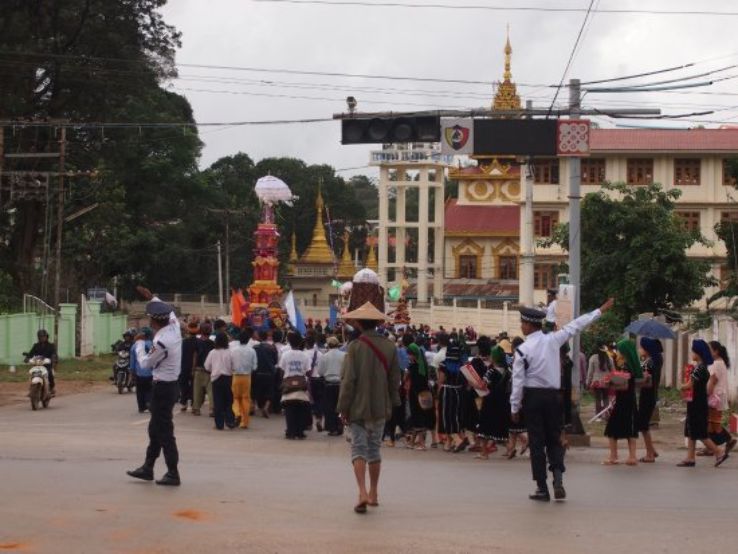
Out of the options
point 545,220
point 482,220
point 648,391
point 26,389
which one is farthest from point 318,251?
point 648,391

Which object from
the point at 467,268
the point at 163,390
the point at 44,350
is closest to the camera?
the point at 163,390

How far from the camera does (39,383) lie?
2559 cm

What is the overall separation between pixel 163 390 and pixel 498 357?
20.4 feet

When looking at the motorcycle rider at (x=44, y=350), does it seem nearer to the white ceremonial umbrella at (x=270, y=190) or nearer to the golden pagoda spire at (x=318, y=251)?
the white ceremonial umbrella at (x=270, y=190)

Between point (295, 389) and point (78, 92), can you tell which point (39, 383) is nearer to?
point (295, 389)

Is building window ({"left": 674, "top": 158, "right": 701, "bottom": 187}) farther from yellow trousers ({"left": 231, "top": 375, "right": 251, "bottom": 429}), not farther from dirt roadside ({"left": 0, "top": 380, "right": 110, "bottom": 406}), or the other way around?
yellow trousers ({"left": 231, "top": 375, "right": 251, "bottom": 429})

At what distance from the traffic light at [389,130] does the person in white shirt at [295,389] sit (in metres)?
5.02

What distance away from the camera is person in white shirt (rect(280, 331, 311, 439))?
818 inches

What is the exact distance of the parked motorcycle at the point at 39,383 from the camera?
2562cm

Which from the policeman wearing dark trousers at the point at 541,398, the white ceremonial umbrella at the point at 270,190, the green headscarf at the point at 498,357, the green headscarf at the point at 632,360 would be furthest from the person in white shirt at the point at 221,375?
the white ceremonial umbrella at the point at 270,190

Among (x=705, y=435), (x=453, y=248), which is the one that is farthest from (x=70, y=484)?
(x=453, y=248)

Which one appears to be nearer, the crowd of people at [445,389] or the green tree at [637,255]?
the crowd of people at [445,389]

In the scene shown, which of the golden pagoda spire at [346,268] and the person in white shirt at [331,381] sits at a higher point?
the golden pagoda spire at [346,268]

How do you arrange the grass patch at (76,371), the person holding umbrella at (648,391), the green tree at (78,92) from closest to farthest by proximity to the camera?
the person holding umbrella at (648,391) → the grass patch at (76,371) → the green tree at (78,92)
